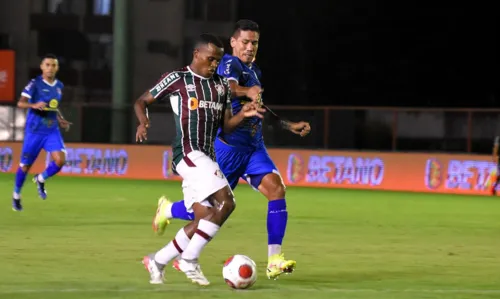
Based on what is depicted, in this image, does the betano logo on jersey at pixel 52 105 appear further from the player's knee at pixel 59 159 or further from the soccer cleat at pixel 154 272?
the soccer cleat at pixel 154 272

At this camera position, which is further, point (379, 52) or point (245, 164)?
point (379, 52)

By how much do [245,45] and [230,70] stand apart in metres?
0.39

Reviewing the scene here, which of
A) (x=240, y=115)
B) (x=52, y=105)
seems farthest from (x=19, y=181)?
(x=240, y=115)

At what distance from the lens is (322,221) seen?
674 inches

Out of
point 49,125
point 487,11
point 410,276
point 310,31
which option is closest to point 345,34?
point 310,31

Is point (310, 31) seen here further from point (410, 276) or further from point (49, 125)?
point (410, 276)

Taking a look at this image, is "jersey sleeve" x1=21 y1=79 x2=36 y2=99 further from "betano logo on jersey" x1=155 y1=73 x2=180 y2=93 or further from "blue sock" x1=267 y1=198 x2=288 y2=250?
"betano logo on jersey" x1=155 y1=73 x2=180 y2=93

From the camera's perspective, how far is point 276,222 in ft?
35.2

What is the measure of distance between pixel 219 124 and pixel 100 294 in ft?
6.09

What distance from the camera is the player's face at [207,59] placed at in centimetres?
992

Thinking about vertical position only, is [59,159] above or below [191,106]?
below

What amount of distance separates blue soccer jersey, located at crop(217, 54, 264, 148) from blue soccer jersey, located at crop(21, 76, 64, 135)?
787 cm

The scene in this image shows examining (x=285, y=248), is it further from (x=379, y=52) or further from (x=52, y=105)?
(x=379, y=52)

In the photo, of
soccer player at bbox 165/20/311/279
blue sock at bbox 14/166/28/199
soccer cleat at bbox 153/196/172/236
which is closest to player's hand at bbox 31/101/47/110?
blue sock at bbox 14/166/28/199
